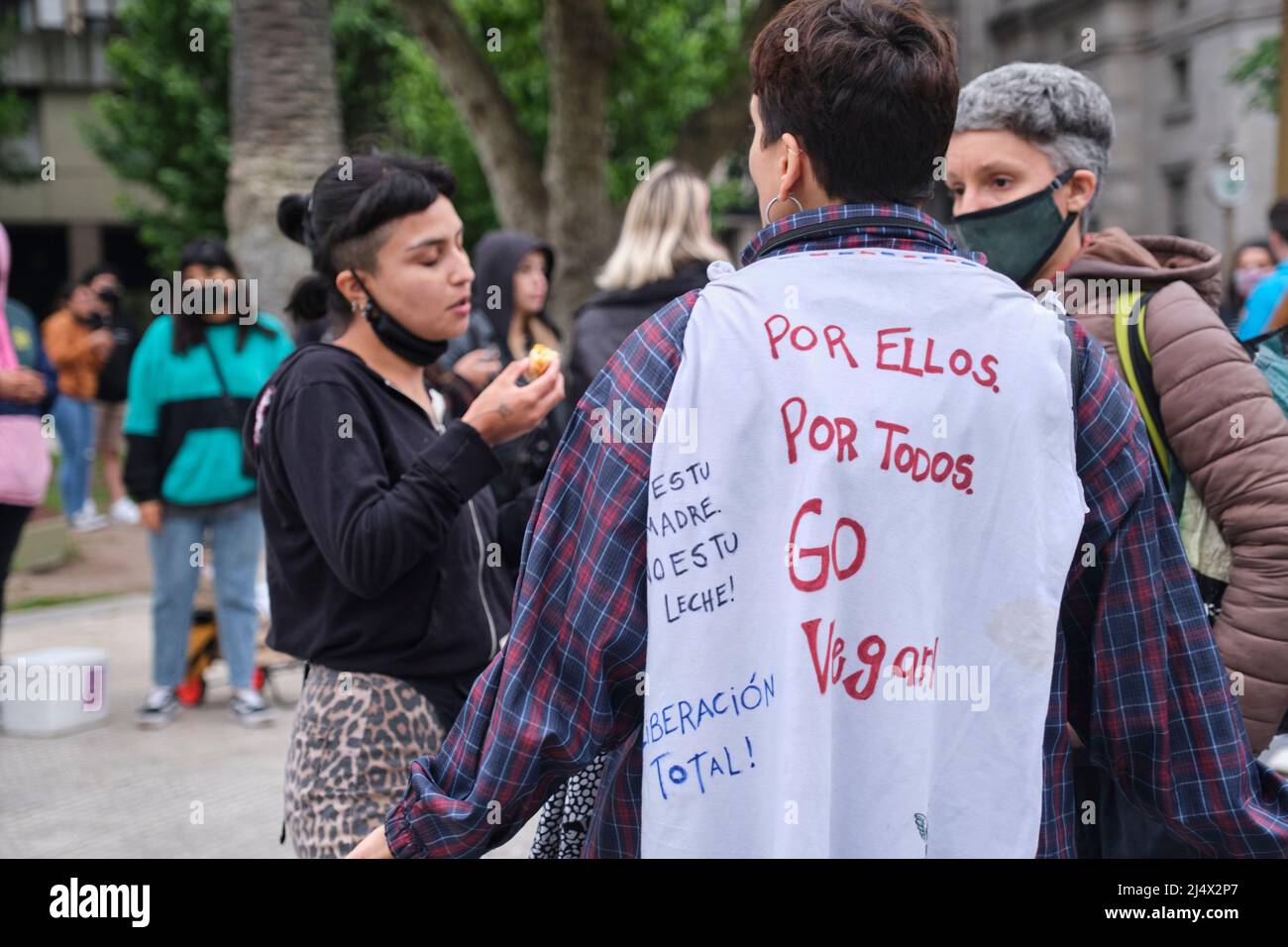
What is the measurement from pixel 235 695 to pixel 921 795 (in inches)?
208

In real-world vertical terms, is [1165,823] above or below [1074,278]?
below

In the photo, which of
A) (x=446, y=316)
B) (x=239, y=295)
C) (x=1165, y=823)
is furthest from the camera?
(x=239, y=295)

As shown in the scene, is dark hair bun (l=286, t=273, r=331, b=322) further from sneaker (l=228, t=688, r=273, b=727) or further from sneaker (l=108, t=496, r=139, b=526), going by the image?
sneaker (l=108, t=496, r=139, b=526)

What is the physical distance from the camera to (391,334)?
2.73 metres

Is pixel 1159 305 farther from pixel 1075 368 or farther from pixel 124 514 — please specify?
pixel 124 514

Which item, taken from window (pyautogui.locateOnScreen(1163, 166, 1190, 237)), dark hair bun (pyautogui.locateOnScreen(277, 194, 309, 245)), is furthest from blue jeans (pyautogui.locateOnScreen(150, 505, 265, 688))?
window (pyautogui.locateOnScreen(1163, 166, 1190, 237))

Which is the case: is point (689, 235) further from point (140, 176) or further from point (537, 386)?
point (140, 176)

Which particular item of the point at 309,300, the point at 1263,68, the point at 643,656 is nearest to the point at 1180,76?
the point at 1263,68

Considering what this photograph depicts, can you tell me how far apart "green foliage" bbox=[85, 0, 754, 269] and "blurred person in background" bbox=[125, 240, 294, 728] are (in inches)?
578

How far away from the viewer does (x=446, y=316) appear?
110 inches

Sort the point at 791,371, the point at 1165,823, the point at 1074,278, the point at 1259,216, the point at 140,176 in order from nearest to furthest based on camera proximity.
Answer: the point at 791,371 → the point at 1165,823 → the point at 1074,278 → the point at 140,176 → the point at 1259,216

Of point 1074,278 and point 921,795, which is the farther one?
point 1074,278

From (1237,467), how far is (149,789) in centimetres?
453

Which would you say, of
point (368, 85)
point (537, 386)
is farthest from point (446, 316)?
point (368, 85)
